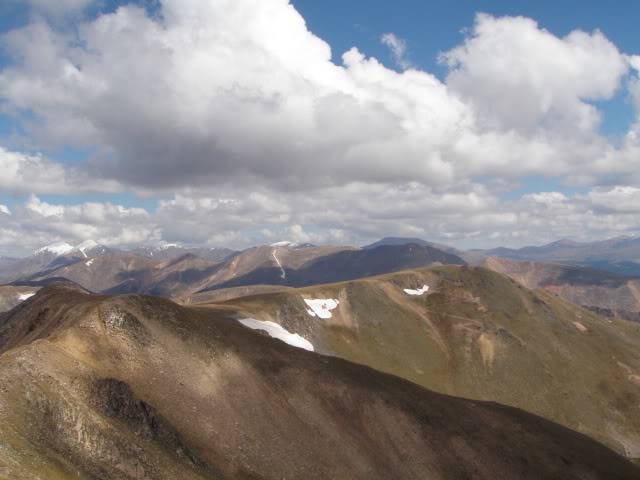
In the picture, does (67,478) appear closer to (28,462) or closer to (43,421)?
(28,462)

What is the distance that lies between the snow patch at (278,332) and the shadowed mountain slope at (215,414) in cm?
5214

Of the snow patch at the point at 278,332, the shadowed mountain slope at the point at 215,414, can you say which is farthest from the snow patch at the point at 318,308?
the shadowed mountain slope at the point at 215,414

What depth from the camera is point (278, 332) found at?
158m

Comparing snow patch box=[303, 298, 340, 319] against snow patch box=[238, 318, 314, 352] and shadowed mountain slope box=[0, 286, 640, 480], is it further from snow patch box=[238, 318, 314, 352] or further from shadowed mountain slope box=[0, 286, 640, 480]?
shadowed mountain slope box=[0, 286, 640, 480]

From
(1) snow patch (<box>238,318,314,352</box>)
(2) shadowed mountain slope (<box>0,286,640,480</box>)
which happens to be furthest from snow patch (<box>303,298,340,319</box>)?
(2) shadowed mountain slope (<box>0,286,640,480</box>)

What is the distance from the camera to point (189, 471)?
5931 cm

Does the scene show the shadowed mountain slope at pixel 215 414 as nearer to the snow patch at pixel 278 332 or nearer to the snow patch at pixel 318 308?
the snow patch at pixel 278 332

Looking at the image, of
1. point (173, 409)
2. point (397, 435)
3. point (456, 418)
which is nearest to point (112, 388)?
point (173, 409)

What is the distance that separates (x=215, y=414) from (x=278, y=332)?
278 feet

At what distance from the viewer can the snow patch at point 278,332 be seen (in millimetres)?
152125

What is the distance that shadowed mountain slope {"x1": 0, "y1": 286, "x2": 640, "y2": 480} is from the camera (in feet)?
176

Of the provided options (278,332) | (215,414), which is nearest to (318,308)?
(278,332)

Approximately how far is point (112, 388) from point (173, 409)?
31.1 feet

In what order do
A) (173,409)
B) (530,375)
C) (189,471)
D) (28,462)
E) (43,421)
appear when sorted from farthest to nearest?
(530,375)
(173,409)
(189,471)
(43,421)
(28,462)
